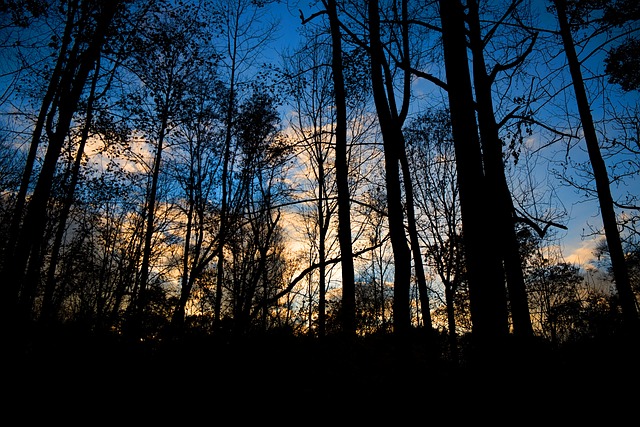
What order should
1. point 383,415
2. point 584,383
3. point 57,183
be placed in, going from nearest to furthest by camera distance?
point 383,415 < point 584,383 < point 57,183

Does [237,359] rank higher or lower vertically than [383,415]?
higher

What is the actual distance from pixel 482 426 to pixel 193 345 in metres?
3.19

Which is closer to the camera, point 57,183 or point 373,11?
point 373,11

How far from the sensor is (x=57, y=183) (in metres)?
12.4

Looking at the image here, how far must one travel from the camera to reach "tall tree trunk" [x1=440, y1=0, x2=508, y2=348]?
2770 mm

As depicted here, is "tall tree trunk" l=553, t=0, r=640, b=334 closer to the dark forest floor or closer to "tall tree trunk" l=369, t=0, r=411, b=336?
the dark forest floor

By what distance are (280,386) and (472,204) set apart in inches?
113

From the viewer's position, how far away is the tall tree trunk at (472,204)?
2.77m

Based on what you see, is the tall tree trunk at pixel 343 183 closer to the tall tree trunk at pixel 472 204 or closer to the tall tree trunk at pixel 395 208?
the tall tree trunk at pixel 395 208

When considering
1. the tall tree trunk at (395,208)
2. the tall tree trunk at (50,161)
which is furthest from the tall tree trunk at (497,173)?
the tall tree trunk at (50,161)

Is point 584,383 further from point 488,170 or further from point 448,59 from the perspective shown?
point 448,59

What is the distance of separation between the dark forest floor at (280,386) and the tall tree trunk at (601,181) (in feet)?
10.0

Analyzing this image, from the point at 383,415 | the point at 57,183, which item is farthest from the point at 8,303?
the point at 57,183

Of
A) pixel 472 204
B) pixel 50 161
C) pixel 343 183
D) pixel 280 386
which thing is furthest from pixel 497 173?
pixel 50 161
